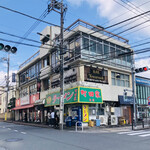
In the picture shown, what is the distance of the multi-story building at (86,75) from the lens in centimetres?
1975

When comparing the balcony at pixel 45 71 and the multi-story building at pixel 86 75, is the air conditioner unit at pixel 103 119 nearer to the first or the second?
the multi-story building at pixel 86 75

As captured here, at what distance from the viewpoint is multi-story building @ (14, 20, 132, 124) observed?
19750mm

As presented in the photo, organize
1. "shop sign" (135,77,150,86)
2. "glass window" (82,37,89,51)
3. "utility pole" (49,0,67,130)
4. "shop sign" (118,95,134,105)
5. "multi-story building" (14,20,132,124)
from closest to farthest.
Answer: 1. "utility pole" (49,0,67,130)
2. "multi-story building" (14,20,132,124)
3. "glass window" (82,37,89,51)
4. "shop sign" (118,95,134,105)
5. "shop sign" (135,77,150,86)

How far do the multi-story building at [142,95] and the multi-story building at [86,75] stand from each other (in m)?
3.28

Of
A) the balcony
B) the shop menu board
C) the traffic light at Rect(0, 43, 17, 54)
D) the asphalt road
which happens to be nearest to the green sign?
the shop menu board

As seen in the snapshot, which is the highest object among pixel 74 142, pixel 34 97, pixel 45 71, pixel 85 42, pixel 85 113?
pixel 85 42

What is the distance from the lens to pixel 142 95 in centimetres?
2938

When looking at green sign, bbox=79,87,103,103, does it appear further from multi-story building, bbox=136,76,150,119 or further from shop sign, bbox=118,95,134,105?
multi-story building, bbox=136,76,150,119

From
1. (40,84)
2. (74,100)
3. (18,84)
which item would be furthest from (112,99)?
(18,84)

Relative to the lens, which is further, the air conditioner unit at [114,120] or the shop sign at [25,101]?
the shop sign at [25,101]

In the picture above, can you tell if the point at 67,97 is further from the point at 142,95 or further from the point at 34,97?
the point at 142,95

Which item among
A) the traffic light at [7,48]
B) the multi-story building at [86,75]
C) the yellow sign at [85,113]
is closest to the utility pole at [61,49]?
the multi-story building at [86,75]

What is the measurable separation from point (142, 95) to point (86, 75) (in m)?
13.1

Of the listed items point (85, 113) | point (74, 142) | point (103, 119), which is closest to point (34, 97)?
point (85, 113)
